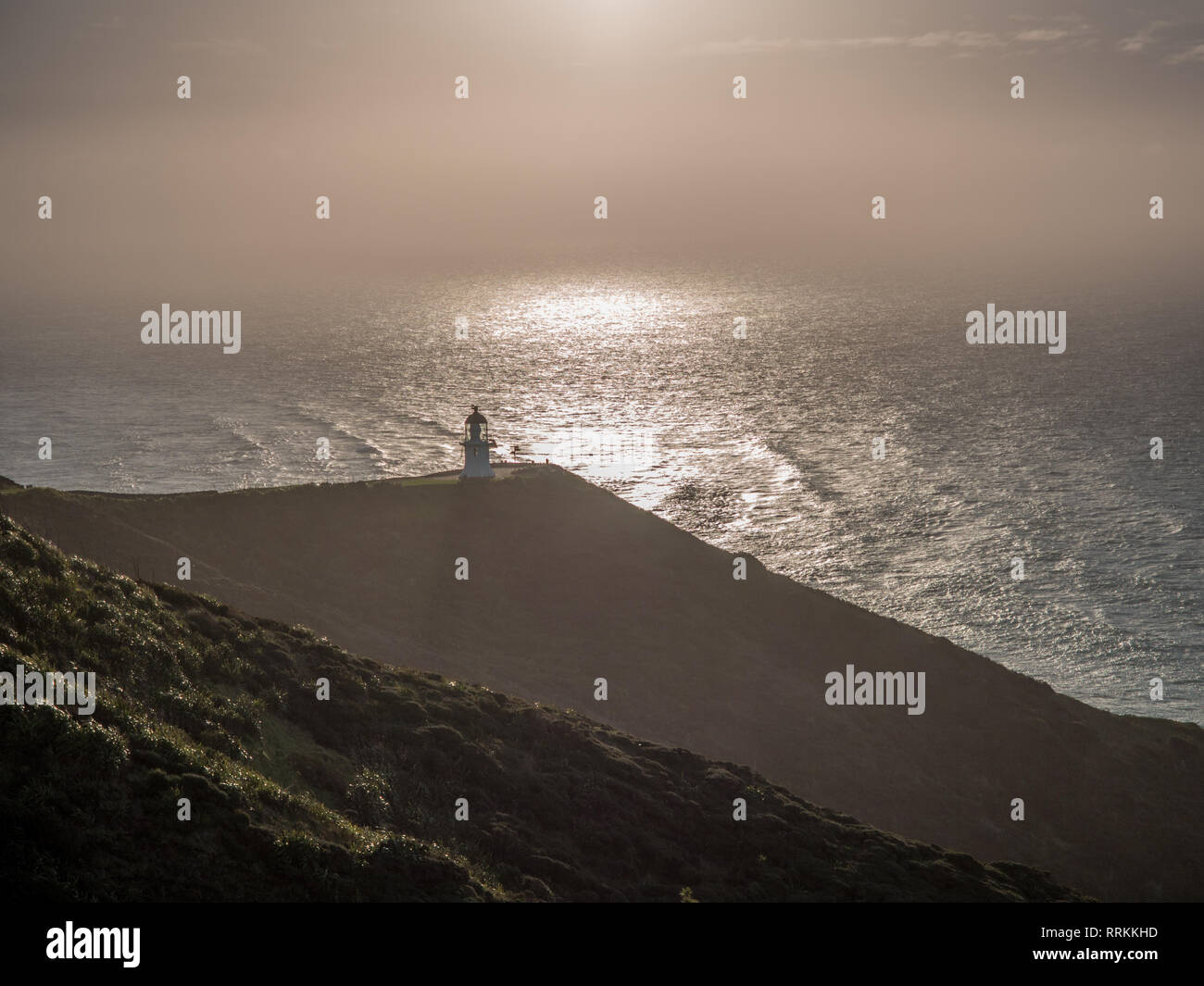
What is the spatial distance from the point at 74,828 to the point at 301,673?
8551 mm

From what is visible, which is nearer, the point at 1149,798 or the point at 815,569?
the point at 1149,798

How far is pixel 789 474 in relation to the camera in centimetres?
8506

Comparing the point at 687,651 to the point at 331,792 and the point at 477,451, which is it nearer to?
the point at 477,451

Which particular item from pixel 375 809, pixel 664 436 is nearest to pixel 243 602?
pixel 375 809

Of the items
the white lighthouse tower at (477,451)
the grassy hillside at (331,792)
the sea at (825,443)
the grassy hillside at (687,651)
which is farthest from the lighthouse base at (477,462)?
the sea at (825,443)

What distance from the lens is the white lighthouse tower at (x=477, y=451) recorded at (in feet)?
147

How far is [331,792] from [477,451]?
87.8ft

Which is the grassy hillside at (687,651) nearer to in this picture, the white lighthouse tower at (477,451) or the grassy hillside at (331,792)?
the white lighthouse tower at (477,451)

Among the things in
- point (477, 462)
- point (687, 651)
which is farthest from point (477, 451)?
point (687, 651)

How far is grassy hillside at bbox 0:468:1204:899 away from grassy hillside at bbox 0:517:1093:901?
7006mm

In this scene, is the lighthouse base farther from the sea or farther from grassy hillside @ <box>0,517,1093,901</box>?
the sea

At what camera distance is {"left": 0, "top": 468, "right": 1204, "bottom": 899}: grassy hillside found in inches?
1267

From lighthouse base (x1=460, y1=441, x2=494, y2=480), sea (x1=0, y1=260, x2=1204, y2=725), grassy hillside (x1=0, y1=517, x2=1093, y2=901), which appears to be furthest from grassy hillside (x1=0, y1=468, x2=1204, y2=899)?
sea (x1=0, y1=260, x2=1204, y2=725)
